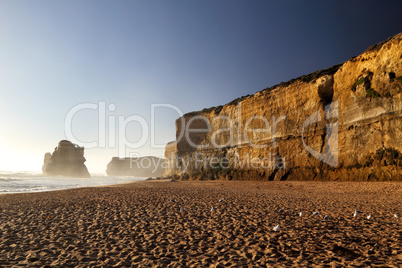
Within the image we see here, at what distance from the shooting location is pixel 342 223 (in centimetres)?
712

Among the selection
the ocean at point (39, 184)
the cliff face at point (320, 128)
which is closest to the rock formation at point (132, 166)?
the ocean at point (39, 184)

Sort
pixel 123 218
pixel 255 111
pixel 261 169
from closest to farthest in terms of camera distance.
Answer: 1. pixel 123 218
2. pixel 261 169
3. pixel 255 111

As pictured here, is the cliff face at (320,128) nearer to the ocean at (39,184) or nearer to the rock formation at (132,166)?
the ocean at (39,184)

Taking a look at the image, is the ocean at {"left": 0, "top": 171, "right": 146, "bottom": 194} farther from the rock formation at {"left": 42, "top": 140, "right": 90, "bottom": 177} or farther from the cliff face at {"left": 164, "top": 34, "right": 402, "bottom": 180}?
the rock formation at {"left": 42, "top": 140, "right": 90, "bottom": 177}

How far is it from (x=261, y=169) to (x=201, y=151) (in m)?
16.8

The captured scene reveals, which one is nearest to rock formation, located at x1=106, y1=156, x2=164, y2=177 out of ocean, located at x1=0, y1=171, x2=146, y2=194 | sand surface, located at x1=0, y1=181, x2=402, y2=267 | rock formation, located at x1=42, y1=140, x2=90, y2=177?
rock formation, located at x1=42, y1=140, x2=90, y2=177

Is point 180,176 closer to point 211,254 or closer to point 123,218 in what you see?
point 123,218

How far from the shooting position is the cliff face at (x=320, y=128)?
19000 mm

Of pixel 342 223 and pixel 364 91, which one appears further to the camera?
pixel 364 91

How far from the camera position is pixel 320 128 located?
25984mm

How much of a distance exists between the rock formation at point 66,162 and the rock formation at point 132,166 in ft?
186

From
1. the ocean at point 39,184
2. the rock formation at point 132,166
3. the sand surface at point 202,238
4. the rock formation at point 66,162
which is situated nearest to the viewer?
the sand surface at point 202,238

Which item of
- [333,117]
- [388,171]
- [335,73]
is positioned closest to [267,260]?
[388,171]

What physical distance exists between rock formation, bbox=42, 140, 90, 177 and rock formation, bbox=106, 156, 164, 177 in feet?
186
